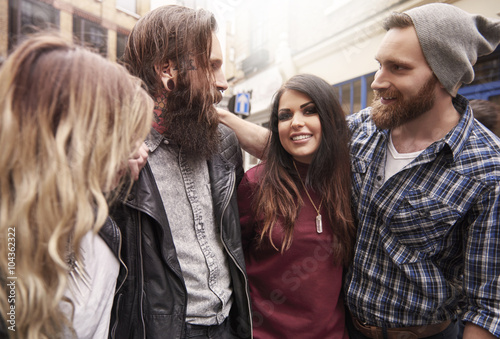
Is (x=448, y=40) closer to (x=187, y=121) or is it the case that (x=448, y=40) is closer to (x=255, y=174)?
(x=255, y=174)

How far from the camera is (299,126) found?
1.48m

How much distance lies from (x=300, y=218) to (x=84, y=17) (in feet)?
4.72

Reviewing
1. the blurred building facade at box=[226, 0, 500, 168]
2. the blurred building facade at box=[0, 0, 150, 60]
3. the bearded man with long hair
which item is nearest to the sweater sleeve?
the bearded man with long hair

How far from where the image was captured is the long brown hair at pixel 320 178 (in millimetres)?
1415

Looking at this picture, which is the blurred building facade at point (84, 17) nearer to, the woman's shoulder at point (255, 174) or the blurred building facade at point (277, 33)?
the blurred building facade at point (277, 33)

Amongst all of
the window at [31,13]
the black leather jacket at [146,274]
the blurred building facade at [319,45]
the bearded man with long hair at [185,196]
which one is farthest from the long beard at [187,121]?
the blurred building facade at [319,45]

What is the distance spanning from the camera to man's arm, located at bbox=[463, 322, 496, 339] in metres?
1.17

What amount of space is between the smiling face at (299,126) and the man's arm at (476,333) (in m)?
1.01

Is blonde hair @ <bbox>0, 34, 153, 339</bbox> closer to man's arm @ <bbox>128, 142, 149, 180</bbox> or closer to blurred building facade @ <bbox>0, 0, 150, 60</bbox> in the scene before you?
man's arm @ <bbox>128, 142, 149, 180</bbox>

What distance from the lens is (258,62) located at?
479cm

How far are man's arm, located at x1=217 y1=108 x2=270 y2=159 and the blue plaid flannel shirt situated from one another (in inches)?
25.8

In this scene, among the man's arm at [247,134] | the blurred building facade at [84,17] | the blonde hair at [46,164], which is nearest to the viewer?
the blonde hair at [46,164]

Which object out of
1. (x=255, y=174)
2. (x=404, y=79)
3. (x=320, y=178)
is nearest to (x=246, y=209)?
(x=255, y=174)

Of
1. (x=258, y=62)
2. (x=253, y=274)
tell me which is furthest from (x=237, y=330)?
(x=258, y=62)
